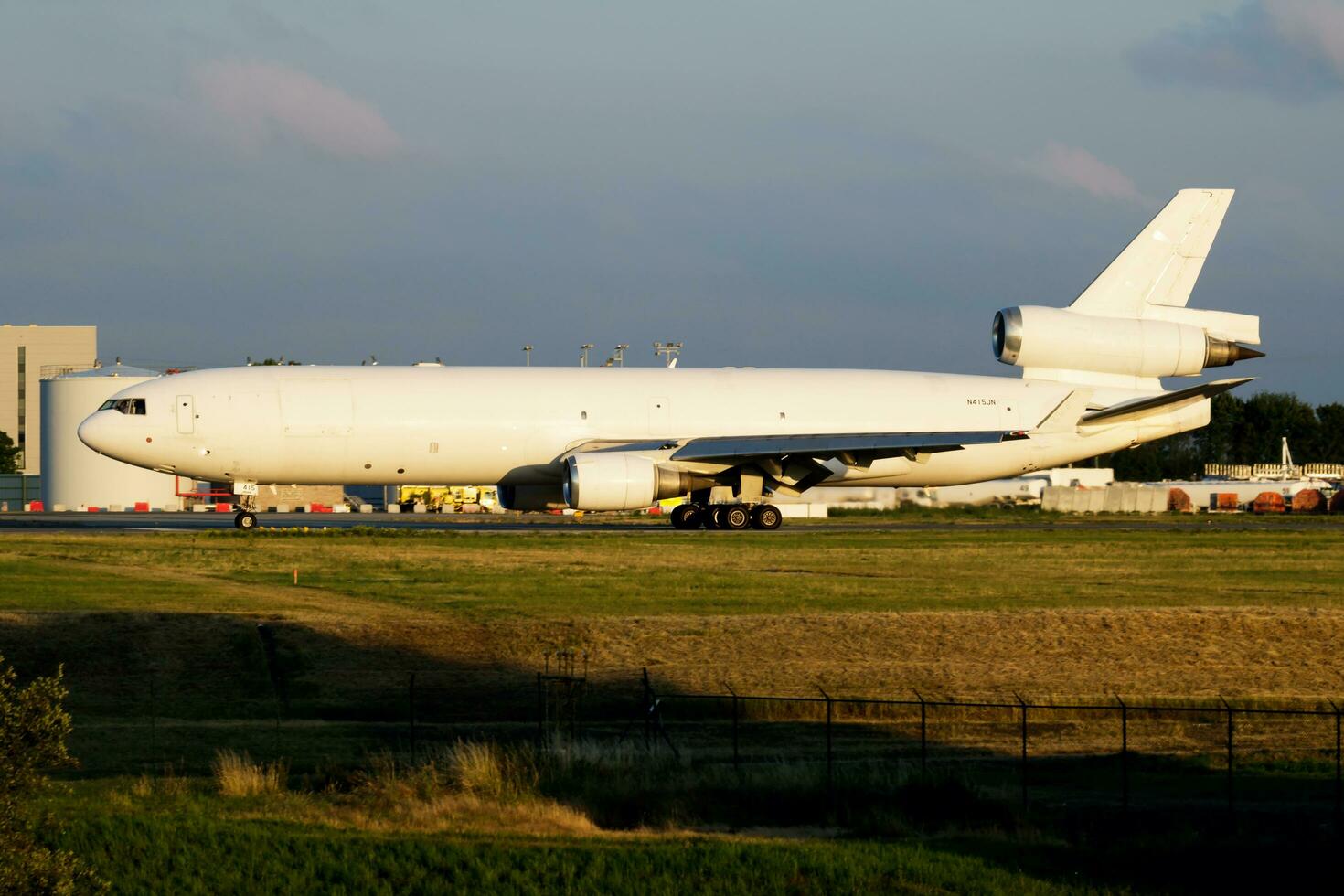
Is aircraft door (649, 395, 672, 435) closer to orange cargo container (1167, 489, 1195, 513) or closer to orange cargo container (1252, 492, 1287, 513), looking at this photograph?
orange cargo container (1167, 489, 1195, 513)

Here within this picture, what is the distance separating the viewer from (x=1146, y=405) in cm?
4669

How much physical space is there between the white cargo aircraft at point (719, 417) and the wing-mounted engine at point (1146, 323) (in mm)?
59

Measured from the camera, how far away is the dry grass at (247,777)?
54.8 feet

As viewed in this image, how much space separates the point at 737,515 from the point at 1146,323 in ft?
47.9

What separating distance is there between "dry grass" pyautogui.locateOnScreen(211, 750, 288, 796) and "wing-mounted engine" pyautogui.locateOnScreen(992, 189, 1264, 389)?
115ft

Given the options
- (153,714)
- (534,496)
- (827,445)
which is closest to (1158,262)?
(827,445)

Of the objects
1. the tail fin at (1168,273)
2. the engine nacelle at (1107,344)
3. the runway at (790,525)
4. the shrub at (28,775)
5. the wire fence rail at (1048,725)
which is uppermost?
the tail fin at (1168,273)

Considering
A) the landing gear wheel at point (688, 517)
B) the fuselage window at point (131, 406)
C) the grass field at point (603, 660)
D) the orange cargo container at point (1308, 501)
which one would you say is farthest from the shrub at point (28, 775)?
the orange cargo container at point (1308, 501)

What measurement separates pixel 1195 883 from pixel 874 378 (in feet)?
116

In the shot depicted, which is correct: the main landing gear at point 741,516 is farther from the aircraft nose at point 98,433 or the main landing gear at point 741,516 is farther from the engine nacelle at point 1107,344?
the aircraft nose at point 98,433

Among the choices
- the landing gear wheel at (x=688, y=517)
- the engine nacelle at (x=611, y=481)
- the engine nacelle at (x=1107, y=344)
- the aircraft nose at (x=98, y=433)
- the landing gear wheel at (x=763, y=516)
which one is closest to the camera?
the engine nacelle at (x=611, y=481)

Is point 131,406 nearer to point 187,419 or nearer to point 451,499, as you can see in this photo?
point 187,419

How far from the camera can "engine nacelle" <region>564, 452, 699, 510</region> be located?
4175 cm

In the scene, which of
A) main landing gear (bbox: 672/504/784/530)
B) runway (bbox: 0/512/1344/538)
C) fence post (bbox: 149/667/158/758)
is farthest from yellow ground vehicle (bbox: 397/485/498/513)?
fence post (bbox: 149/667/158/758)
